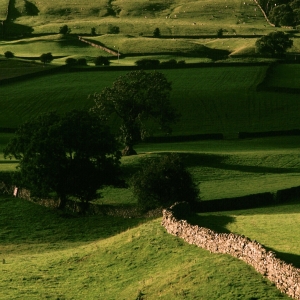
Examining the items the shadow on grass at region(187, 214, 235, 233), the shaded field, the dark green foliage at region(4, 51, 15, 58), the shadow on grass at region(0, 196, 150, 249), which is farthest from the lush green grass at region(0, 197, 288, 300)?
the dark green foliage at region(4, 51, 15, 58)

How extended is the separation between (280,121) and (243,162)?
28509mm

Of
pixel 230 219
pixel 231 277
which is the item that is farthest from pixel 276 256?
pixel 230 219

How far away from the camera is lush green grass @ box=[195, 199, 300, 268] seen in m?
37.3

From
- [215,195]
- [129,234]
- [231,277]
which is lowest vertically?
[215,195]

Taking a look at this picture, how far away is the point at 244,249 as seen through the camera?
3591 centimetres

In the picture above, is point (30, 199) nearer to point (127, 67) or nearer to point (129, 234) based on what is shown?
point (129, 234)

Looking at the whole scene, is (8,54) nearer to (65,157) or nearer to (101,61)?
(101,61)

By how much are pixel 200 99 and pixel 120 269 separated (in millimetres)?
83032

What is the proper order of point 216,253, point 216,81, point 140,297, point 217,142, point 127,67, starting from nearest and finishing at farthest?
point 140,297 → point 216,253 → point 217,142 → point 216,81 → point 127,67

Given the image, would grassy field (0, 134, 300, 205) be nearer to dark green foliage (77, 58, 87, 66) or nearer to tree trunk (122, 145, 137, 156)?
tree trunk (122, 145, 137, 156)

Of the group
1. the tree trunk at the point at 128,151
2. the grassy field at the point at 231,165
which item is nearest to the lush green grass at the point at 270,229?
the grassy field at the point at 231,165

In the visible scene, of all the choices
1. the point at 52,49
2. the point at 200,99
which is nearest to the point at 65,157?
the point at 200,99

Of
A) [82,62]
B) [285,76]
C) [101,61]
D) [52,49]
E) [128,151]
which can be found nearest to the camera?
[128,151]

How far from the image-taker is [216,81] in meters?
137
